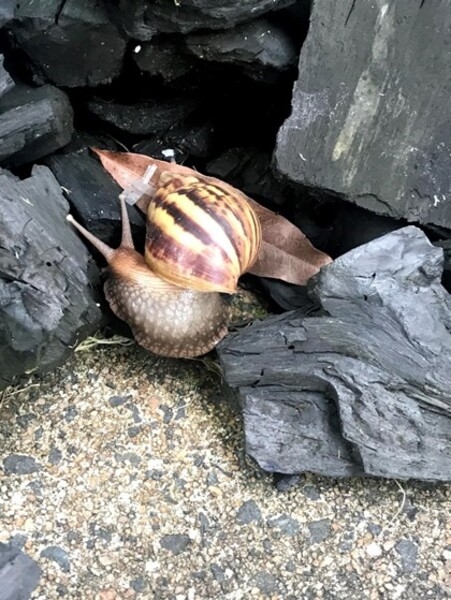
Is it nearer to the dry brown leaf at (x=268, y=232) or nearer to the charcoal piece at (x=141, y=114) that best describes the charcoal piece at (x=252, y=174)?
the dry brown leaf at (x=268, y=232)

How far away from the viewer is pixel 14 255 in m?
1.55

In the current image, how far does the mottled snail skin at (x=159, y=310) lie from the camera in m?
1.79

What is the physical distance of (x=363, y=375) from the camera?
161 centimetres

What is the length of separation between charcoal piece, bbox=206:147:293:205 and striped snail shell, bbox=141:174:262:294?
196 millimetres

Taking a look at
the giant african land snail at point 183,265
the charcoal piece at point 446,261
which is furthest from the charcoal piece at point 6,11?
the charcoal piece at point 446,261

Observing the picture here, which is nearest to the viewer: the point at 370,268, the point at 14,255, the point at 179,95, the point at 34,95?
the point at 14,255

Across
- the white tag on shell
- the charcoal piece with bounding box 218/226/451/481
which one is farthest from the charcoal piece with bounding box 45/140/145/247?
the charcoal piece with bounding box 218/226/451/481

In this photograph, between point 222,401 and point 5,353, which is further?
point 222,401

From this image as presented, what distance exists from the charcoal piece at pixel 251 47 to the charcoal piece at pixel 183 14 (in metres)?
0.05

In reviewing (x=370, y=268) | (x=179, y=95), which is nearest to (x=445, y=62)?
(x=370, y=268)

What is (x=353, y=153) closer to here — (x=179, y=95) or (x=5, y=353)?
(x=179, y=95)

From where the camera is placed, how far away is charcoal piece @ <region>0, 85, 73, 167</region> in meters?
1.70

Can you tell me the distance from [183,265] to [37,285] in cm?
32

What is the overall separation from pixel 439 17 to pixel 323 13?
0.24 meters
